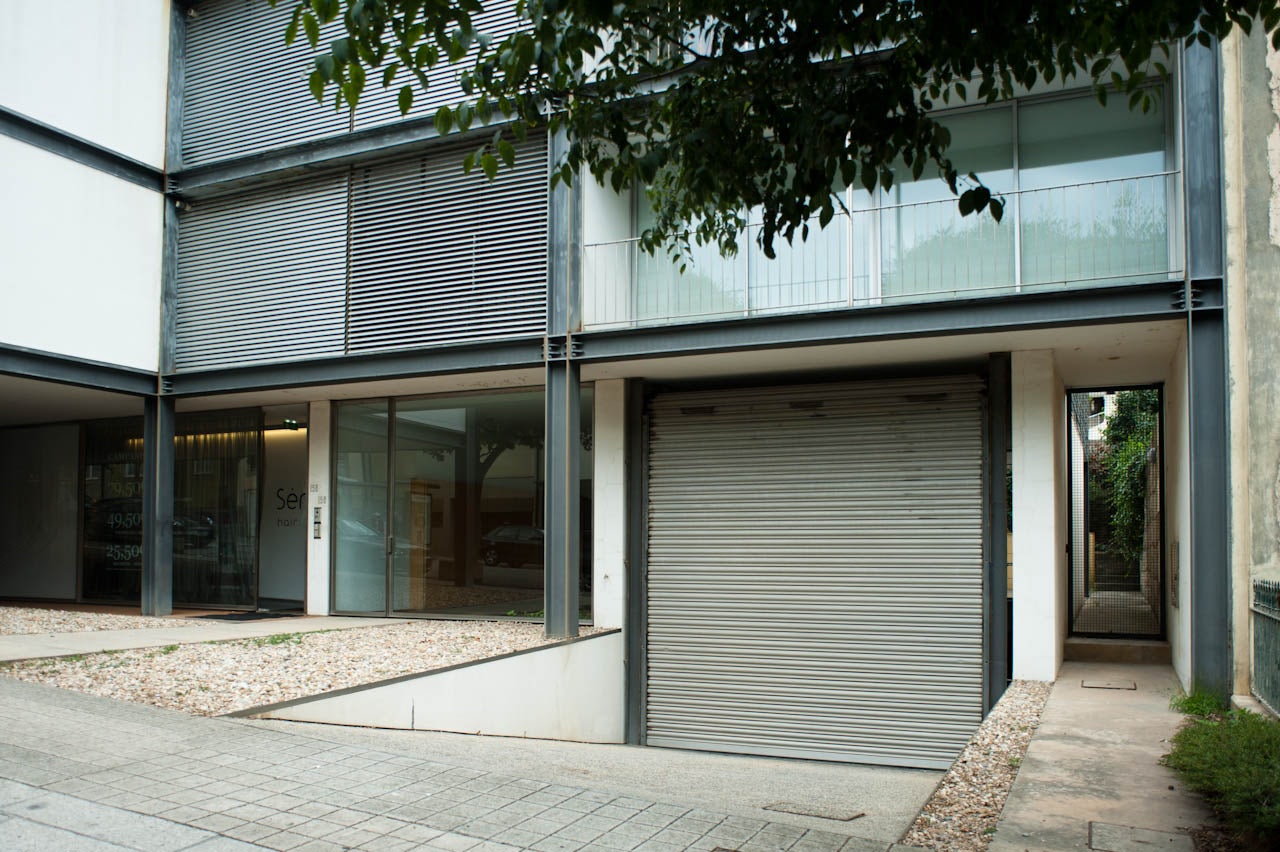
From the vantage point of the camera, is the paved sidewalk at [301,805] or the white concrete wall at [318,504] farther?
the white concrete wall at [318,504]

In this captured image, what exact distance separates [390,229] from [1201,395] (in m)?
9.16

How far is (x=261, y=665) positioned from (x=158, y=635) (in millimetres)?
2846

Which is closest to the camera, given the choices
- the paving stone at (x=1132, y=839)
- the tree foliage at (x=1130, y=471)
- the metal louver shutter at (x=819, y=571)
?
the paving stone at (x=1132, y=839)

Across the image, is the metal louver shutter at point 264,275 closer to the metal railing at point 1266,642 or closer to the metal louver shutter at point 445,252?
the metal louver shutter at point 445,252

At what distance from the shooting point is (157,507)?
13.7m

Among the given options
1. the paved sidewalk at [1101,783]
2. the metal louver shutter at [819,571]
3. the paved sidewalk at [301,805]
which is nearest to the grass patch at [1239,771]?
the paved sidewalk at [1101,783]

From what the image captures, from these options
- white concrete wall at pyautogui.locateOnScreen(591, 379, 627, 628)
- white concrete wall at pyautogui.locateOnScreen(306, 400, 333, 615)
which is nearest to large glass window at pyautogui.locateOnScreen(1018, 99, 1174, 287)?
white concrete wall at pyautogui.locateOnScreen(591, 379, 627, 628)

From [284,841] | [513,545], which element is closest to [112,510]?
[513,545]

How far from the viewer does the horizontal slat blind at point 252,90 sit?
13000mm

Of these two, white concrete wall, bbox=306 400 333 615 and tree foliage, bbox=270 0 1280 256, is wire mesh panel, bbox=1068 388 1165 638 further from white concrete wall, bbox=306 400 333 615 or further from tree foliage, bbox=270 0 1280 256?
white concrete wall, bbox=306 400 333 615

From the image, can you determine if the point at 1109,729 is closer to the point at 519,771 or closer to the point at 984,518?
the point at 984,518

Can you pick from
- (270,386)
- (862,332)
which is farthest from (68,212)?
(862,332)

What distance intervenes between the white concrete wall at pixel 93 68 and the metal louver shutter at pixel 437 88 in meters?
3.25

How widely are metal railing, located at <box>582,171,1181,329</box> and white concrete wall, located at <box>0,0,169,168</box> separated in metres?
6.79
